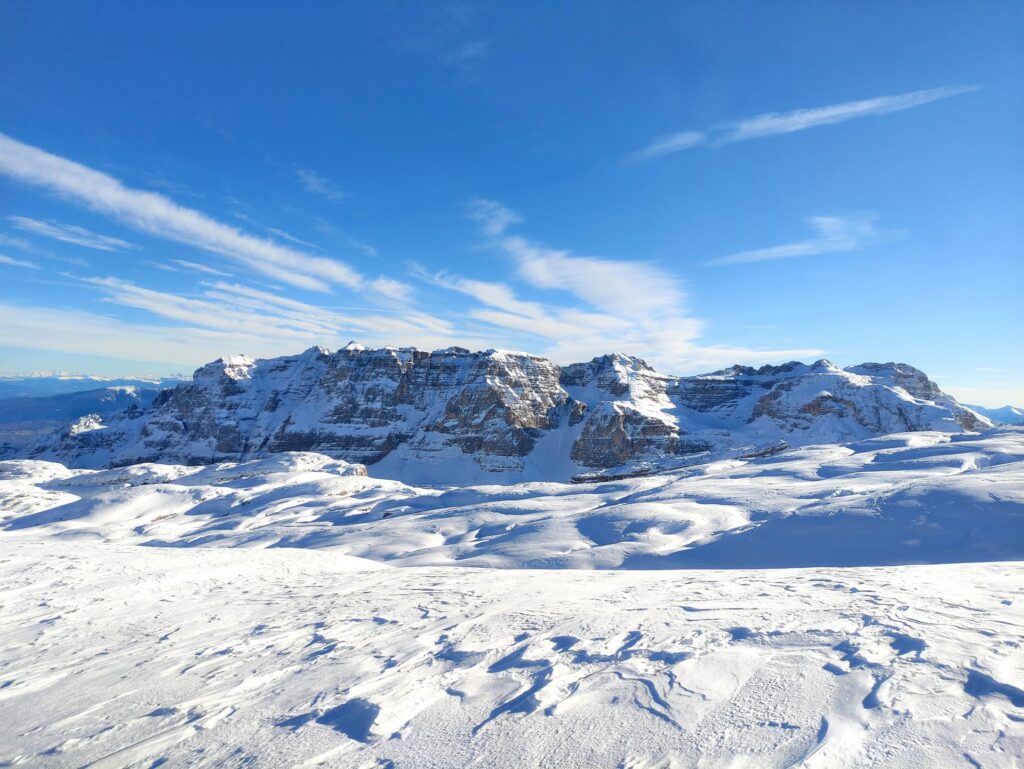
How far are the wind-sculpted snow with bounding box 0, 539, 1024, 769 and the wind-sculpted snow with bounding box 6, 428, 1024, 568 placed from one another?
244 inches

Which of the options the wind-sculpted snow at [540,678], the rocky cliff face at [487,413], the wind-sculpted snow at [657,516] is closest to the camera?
the wind-sculpted snow at [540,678]

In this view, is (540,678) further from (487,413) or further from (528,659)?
(487,413)

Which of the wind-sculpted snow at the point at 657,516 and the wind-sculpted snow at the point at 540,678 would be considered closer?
the wind-sculpted snow at the point at 540,678

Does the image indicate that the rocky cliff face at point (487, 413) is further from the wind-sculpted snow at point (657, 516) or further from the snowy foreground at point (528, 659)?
the snowy foreground at point (528, 659)

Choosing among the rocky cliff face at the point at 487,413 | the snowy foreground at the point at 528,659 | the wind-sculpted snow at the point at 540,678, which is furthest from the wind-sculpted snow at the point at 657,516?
the rocky cliff face at the point at 487,413

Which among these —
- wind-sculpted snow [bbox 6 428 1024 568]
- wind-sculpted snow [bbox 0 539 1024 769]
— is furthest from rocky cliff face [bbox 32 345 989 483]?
wind-sculpted snow [bbox 0 539 1024 769]

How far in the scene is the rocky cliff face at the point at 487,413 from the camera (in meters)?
98.8

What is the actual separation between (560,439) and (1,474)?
8630cm

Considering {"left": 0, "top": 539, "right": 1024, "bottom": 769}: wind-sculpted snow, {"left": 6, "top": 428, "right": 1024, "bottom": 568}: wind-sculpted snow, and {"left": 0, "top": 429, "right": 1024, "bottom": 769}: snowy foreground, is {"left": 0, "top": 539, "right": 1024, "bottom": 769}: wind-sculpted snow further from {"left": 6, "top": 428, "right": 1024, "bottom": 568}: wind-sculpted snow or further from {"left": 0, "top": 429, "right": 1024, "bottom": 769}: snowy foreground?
{"left": 6, "top": 428, "right": 1024, "bottom": 568}: wind-sculpted snow

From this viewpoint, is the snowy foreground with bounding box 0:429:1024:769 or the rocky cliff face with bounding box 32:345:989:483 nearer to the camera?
the snowy foreground with bounding box 0:429:1024:769

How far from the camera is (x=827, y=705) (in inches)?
147

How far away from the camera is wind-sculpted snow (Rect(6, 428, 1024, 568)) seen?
14.0 metres

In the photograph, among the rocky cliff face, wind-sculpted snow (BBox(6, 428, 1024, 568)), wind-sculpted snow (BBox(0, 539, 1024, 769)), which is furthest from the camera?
the rocky cliff face

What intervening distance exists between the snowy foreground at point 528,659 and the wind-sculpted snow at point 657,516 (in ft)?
0.81
